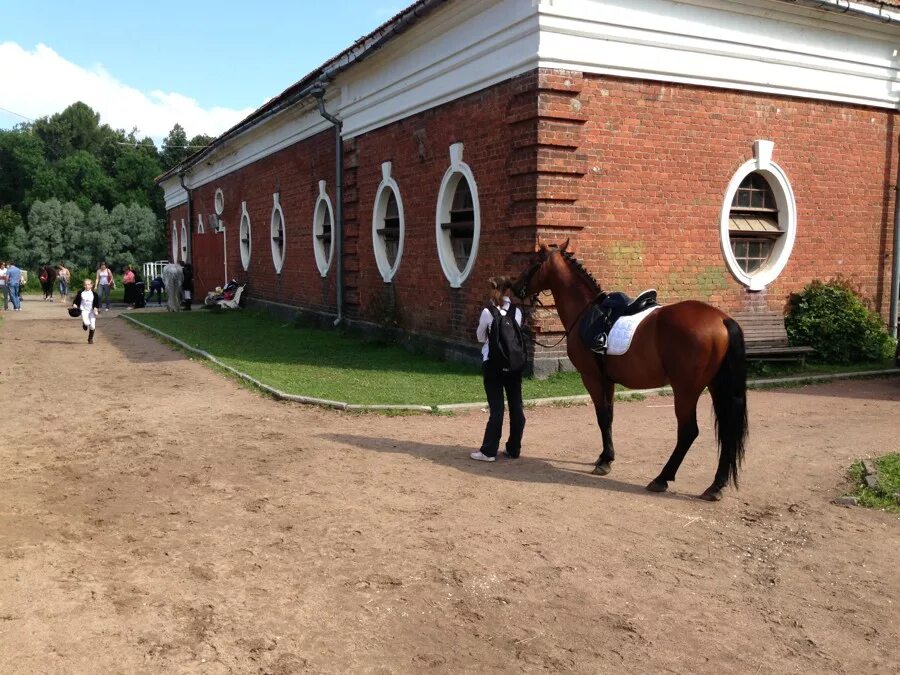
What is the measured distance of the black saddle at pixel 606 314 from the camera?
636cm

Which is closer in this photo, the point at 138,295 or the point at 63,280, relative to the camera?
the point at 138,295

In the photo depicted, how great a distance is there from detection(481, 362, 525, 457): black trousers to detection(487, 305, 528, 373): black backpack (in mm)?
108

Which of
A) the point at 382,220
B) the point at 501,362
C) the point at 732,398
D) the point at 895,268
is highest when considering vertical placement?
the point at 382,220

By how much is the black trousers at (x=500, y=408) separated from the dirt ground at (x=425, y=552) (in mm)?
205

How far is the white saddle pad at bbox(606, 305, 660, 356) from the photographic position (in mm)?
6230

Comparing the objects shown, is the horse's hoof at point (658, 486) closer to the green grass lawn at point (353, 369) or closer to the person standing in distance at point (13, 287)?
the green grass lawn at point (353, 369)

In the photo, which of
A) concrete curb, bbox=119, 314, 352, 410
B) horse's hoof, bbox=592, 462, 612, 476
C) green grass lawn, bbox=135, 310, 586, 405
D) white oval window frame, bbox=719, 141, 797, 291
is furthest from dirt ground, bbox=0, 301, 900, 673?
white oval window frame, bbox=719, 141, 797, 291

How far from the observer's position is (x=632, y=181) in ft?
35.6

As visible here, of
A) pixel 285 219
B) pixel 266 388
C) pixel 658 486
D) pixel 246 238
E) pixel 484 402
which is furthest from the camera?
pixel 246 238

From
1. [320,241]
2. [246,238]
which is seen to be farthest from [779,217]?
[246,238]

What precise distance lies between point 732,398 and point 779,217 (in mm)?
7875

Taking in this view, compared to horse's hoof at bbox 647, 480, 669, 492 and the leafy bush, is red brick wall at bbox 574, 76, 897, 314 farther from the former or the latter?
horse's hoof at bbox 647, 480, 669, 492

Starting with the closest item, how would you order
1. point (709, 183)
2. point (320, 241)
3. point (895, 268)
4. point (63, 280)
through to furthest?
1. point (709, 183)
2. point (895, 268)
3. point (320, 241)
4. point (63, 280)

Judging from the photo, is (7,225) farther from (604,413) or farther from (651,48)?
(604,413)
